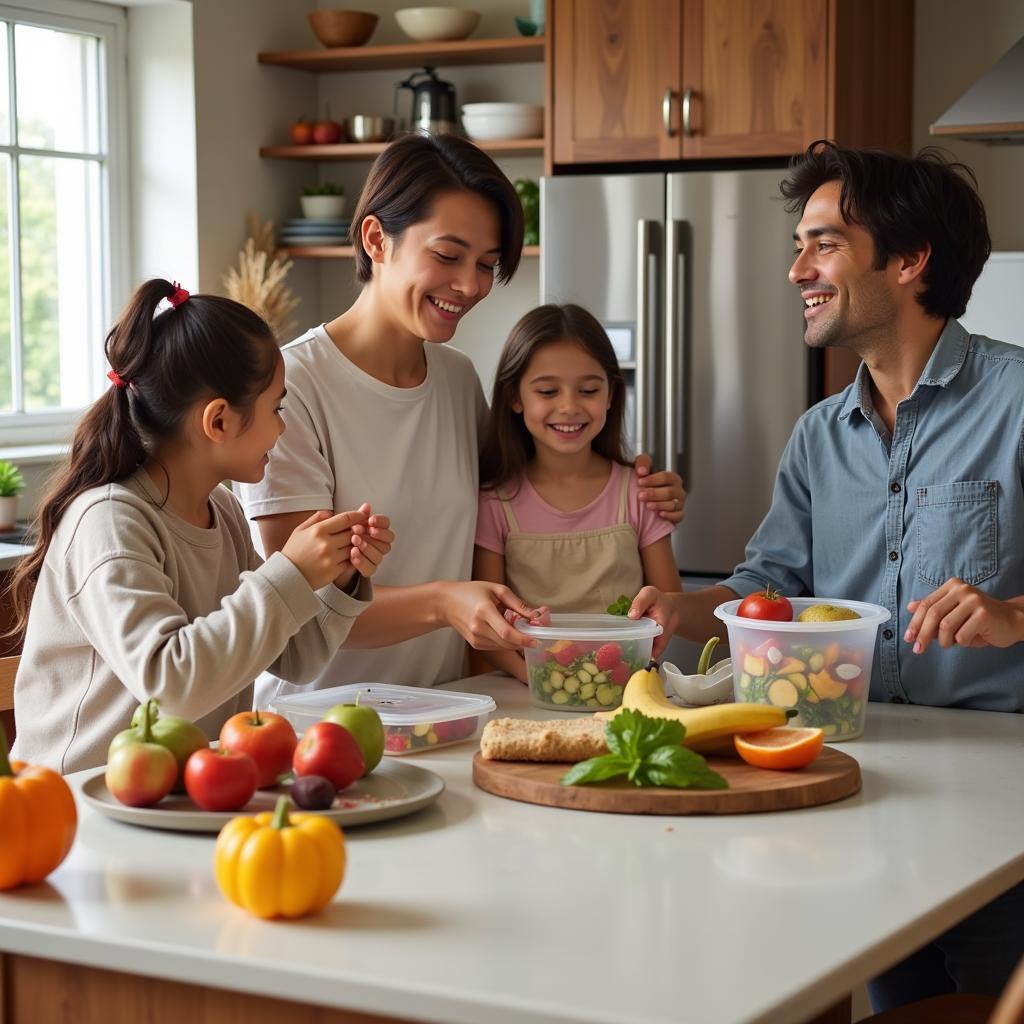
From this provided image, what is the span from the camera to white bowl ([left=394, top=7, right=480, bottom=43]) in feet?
15.5

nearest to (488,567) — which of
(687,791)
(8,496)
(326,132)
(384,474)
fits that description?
(384,474)

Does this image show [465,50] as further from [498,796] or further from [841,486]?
[498,796]

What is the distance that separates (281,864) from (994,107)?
2.65 m

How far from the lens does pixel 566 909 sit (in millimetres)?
1259

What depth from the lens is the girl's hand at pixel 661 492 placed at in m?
2.55

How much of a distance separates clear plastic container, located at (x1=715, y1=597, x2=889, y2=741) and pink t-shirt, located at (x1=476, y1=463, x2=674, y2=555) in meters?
0.66

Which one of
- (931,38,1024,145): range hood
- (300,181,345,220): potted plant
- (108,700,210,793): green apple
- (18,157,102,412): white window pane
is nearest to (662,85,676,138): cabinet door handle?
(931,38,1024,145): range hood

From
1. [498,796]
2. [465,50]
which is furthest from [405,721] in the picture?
[465,50]

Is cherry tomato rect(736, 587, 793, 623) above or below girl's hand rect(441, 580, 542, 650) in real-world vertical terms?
above

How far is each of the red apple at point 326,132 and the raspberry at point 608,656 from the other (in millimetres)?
A: 3345

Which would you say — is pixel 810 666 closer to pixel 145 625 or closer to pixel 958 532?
pixel 958 532

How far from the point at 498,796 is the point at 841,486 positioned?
870mm

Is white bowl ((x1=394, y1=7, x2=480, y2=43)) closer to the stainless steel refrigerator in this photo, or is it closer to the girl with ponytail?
the stainless steel refrigerator

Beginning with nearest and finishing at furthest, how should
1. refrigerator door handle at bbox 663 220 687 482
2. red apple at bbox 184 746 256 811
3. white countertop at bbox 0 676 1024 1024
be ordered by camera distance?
white countertop at bbox 0 676 1024 1024
red apple at bbox 184 746 256 811
refrigerator door handle at bbox 663 220 687 482
